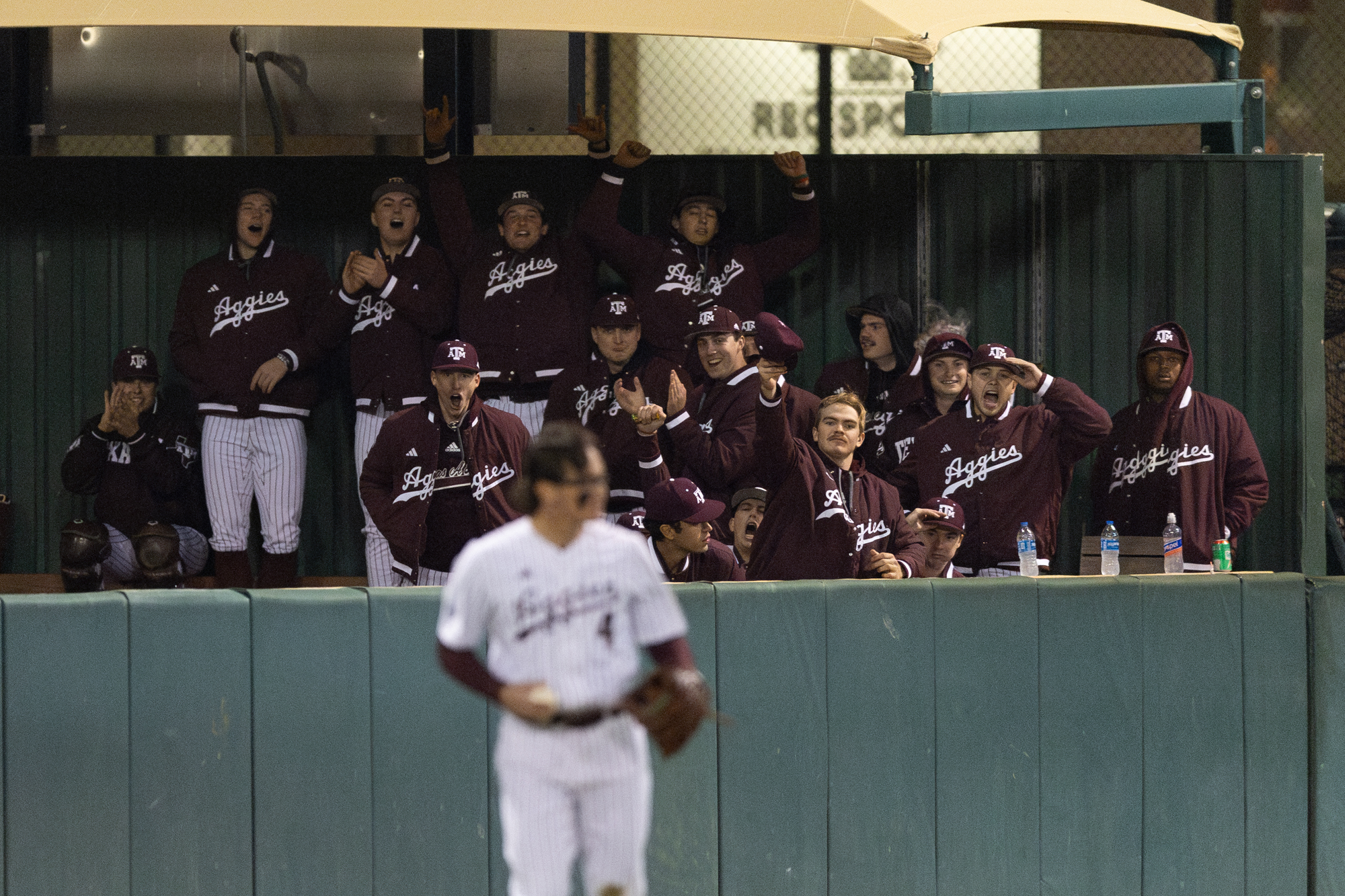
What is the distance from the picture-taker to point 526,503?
12.4 feet

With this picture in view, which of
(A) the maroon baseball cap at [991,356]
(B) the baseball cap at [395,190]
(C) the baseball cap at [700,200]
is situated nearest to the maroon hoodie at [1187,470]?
(A) the maroon baseball cap at [991,356]

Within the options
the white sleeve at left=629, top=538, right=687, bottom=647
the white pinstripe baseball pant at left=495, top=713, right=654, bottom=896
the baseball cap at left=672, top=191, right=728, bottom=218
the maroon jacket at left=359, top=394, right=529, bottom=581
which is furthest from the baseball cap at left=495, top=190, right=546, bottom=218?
the white pinstripe baseball pant at left=495, top=713, right=654, bottom=896

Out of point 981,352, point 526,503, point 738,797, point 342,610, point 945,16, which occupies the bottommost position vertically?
point 738,797

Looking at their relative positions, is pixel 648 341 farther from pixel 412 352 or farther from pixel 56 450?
pixel 56 450

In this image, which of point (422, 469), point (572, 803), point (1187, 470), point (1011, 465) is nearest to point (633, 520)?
point (422, 469)

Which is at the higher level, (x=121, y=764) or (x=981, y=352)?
(x=981, y=352)

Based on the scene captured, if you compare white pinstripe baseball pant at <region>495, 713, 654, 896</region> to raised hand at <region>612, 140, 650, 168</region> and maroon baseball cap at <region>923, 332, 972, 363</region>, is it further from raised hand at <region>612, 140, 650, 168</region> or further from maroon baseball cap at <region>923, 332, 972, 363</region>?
raised hand at <region>612, 140, 650, 168</region>

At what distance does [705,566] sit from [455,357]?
5.41 feet

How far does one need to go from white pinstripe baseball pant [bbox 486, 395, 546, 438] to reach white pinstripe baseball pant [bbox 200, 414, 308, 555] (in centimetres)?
119

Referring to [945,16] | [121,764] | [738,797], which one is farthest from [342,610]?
[945,16]

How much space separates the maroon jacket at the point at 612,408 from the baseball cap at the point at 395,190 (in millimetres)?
1315

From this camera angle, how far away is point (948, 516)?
675 centimetres

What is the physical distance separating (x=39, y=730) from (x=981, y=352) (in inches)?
182

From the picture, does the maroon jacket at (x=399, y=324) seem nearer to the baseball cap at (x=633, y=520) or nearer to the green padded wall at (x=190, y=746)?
the baseball cap at (x=633, y=520)
